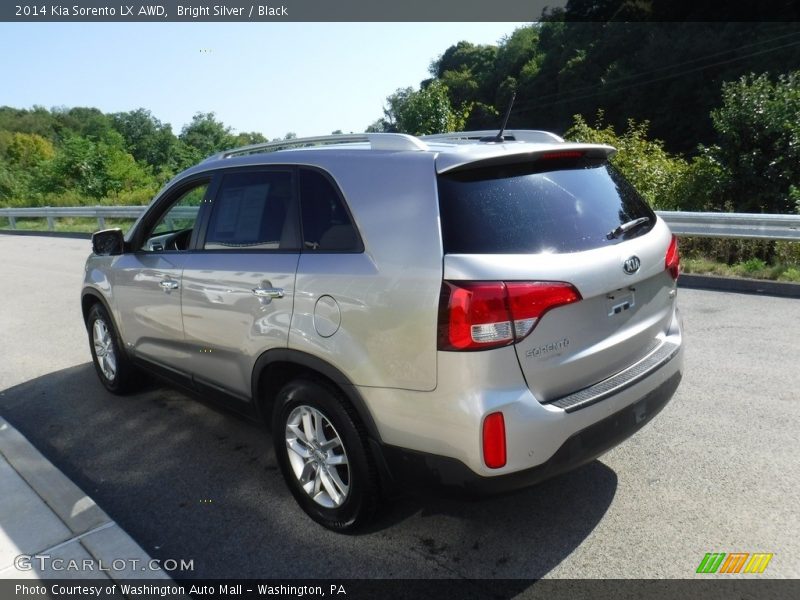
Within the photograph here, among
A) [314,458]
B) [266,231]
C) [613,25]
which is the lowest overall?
[314,458]

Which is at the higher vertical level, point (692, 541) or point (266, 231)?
point (266, 231)

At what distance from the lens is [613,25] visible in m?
59.9

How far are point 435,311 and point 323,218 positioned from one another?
93 centimetres

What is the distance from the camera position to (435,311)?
8.03ft

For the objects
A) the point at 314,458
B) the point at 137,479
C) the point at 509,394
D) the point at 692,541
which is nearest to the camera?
the point at 509,394

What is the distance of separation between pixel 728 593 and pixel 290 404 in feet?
6.80

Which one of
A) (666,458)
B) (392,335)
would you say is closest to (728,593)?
(666,458)

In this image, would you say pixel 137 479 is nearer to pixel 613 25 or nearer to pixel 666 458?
pixel 666 458

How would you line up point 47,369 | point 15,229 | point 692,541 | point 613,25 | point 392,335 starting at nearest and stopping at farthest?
point 392,335 < point 692,541 < point 47,369 < point 15,229 < point 613,25

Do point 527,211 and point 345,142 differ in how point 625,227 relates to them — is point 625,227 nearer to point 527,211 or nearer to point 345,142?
point 527,211

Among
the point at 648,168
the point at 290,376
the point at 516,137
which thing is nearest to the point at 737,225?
the point at 648,168

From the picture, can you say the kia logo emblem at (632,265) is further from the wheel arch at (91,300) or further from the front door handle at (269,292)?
the wheel arch at (91,300)

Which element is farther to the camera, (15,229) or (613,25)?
(613,25)

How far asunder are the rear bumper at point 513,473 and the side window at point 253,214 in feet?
4.08
